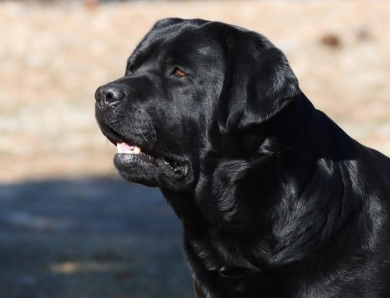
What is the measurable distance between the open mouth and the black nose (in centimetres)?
33

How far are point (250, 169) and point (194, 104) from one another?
1.51 ft

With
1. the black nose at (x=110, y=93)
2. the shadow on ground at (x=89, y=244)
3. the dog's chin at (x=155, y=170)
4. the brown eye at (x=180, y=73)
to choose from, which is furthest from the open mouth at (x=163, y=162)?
the shadow on ground at (x=89, y=244)

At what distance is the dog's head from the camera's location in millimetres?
4375

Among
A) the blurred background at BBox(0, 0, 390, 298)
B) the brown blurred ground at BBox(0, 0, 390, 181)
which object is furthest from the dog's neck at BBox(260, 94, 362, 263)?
the brown blurred ground at BBox(0, 0, 390, 181)

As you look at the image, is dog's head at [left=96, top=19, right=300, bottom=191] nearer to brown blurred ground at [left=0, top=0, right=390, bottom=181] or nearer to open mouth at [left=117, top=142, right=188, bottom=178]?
open mouth at [left=117, top=142, right=188, bottom=178]

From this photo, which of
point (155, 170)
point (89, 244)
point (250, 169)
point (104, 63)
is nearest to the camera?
point (250, 169)

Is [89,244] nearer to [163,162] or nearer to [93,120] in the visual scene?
[163,162]

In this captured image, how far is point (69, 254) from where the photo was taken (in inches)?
370

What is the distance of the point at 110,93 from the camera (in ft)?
14.8

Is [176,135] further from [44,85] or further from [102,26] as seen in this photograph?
[102,26]

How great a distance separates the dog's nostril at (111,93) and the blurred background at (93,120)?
159 inches

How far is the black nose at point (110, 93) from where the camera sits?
4.50 m

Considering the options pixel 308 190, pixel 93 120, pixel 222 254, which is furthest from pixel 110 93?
pixel 93 120

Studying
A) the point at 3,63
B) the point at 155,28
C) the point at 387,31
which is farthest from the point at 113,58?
the point at 155,28
